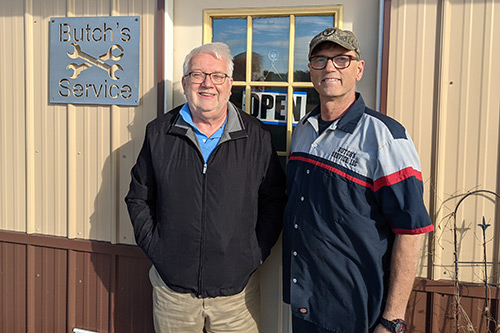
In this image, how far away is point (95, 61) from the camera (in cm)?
295

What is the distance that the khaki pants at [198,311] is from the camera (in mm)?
2406

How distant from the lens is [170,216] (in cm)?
233

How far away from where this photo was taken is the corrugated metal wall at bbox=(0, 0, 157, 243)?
295 cm

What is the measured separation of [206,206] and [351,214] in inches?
30.7

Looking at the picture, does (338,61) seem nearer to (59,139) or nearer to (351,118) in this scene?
(351,118)

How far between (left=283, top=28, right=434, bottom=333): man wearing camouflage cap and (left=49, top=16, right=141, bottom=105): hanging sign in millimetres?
1409

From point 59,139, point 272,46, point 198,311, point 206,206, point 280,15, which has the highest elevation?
point 280,15

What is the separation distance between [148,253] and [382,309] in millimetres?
1276

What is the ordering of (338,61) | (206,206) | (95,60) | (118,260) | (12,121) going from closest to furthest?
(338,61) < (206,206) < (95,60) < (118,260) < (12,121)

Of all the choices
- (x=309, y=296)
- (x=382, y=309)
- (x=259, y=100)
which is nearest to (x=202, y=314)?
(x=309, y=296)

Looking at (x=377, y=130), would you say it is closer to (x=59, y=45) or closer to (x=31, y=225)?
(x=59, y=45)

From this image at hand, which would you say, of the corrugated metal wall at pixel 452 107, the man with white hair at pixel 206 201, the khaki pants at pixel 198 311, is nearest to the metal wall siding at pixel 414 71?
the corrugated metal wall at pixel 452 107

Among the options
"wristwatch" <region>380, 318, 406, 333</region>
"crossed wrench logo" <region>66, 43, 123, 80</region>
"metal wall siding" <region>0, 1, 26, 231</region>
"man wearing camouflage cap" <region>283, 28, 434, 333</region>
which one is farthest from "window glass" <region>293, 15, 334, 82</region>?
"metal wall siding" <region>0, 1, 26, 231</region>

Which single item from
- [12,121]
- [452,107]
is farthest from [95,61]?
[452,107]
